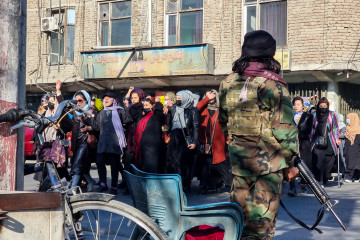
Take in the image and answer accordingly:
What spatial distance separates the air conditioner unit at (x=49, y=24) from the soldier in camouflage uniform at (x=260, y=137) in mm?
22336

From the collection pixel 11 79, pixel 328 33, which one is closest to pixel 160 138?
pixel 11 79

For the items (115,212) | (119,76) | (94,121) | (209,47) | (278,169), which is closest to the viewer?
(115,212)

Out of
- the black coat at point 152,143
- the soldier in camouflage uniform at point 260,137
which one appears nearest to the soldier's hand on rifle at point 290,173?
the soldier in camouflage uniform at point 260,137

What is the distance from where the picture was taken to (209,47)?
21.7 metres

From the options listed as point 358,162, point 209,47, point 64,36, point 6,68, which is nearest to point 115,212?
point 6,68

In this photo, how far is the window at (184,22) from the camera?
2270 cm

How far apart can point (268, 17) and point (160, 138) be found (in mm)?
11897

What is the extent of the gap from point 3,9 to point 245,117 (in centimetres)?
185

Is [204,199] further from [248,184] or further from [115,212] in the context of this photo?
[115,212]

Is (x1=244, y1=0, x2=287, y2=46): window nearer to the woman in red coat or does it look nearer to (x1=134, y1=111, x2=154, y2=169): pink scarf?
the woman in red coat

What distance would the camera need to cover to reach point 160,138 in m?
10.5

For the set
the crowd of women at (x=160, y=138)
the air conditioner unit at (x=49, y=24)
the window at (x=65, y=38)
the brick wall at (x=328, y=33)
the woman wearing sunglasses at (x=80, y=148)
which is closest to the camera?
the woman wearing sunglasses at (x=80, y=148)

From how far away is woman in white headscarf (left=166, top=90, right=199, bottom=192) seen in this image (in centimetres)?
1109

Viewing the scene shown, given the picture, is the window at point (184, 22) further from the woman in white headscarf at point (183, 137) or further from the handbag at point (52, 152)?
the handbag at point (52, 152)
